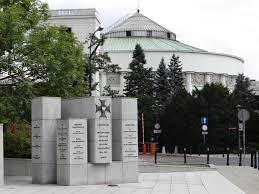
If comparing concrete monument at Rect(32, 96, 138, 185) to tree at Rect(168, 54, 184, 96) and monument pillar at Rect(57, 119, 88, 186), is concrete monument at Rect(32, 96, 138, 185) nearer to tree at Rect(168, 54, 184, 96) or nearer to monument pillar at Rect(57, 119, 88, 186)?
monument pillar at Rect(57, 119, 88, 186)

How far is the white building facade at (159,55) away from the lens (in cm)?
12788

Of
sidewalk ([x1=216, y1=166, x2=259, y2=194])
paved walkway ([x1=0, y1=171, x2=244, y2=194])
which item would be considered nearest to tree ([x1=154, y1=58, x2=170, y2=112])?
sidewalk ([x1=216, y1=166, x2=259, y2=194])

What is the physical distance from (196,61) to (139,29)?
19767 millimetres

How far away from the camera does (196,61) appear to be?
132125 mm

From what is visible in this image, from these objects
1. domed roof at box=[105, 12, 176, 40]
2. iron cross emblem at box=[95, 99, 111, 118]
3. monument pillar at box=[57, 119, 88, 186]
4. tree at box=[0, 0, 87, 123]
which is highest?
domed roof at box=[105, 12, 176, 40]

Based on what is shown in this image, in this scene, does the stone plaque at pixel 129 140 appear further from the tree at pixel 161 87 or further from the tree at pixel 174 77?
the tree at pixel 174 77

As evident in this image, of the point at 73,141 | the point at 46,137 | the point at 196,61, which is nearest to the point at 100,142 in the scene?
the point at 73,141

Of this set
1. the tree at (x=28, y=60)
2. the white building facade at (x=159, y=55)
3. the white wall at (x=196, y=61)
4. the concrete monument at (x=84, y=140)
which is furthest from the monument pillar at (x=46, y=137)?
the white wall at (x=196, y=61)

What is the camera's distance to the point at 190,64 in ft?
431

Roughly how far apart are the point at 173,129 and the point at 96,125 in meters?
52.4

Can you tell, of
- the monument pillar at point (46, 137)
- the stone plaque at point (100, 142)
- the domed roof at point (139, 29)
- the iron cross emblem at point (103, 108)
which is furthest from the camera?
the domed roof at point (139, 29)

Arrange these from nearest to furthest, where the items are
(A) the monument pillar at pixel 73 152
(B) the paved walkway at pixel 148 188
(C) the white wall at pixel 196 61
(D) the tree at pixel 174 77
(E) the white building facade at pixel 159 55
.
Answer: (B) the paved walkway at pixel 148 188
(A) the monument pillar at pixel 73 152
(D) the tree at pixel 174 77
(E) the white building facade at pixel 159 55
(C) the white wall at pixel 196 61

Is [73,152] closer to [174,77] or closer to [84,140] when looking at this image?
[84,140]

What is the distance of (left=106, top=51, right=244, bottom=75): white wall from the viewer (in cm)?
12825
